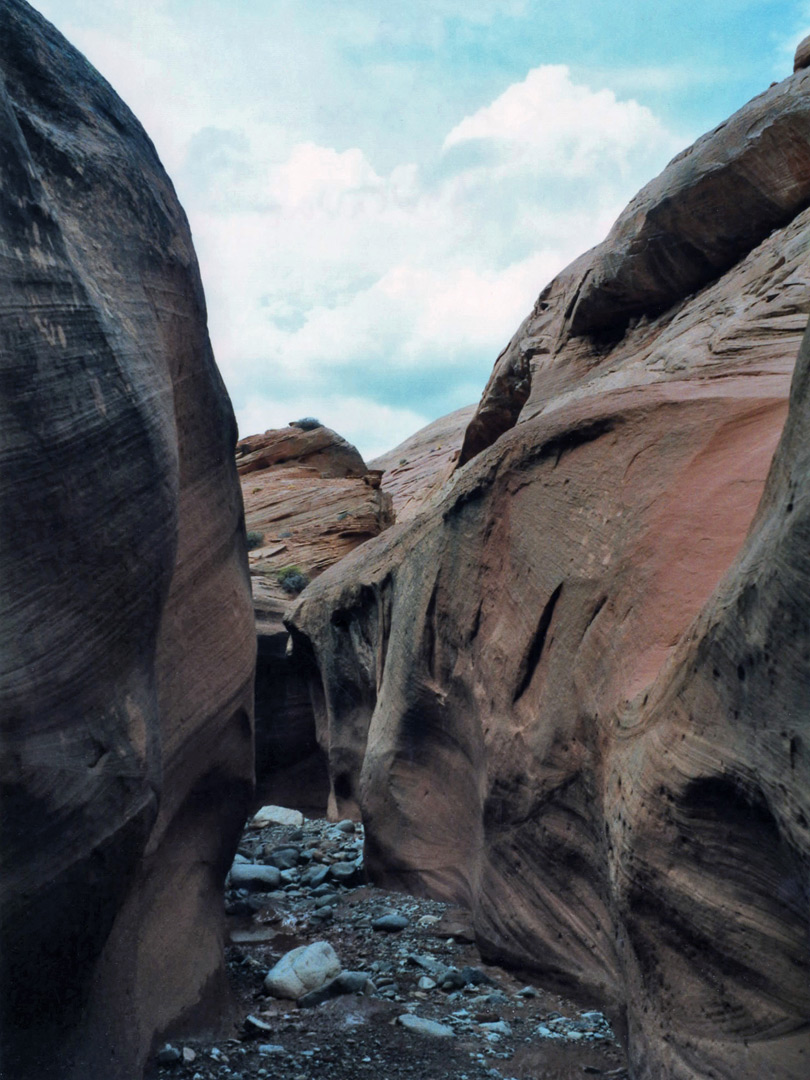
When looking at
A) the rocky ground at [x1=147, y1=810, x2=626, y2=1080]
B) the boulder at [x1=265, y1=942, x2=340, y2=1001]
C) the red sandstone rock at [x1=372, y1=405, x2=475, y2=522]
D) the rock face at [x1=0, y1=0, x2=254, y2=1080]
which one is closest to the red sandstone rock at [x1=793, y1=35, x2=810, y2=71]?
the rock face at [x1=0, y1=0, x2=254, y2=1080]

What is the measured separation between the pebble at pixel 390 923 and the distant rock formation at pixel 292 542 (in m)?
6.82

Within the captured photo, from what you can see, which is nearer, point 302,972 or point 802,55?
point 302,972

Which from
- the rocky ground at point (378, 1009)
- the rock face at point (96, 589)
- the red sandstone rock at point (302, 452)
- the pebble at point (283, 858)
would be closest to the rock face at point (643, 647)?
the rocky ground at point (378, 1009)

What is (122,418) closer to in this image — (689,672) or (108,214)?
(108,214)

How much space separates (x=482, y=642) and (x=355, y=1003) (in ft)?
8.91

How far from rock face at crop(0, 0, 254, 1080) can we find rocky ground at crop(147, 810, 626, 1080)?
500 millimetres

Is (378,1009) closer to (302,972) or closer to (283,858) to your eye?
(302,972)

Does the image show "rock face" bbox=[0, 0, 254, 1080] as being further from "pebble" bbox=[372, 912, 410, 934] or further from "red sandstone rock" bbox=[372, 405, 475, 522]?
"red sandstone rock" bbox=[372, 405, 475, 522]

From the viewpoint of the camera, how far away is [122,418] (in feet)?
15.2

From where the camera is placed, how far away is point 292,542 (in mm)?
19422

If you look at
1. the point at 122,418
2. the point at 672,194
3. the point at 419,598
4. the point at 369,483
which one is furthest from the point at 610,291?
the point at 369,483

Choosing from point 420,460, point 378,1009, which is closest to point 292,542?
point 378,1009

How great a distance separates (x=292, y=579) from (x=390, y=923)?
10.6 meters

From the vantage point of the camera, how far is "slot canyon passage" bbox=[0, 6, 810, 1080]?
3990 mm
